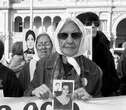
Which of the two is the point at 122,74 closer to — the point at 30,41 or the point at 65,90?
the point at 30,41

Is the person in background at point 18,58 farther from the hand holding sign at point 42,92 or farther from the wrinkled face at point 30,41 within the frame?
the hand holding sign at point 42,92

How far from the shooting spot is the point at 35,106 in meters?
3.56

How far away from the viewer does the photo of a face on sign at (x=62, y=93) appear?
11.1ft

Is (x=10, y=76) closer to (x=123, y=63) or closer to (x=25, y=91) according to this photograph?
(x=25, y=91)

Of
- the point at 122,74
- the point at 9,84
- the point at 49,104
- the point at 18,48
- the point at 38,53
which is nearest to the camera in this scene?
the point at 49,104

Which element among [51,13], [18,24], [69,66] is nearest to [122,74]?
[69,66]

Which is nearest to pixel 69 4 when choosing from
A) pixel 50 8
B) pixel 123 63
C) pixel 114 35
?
pixel 50 8

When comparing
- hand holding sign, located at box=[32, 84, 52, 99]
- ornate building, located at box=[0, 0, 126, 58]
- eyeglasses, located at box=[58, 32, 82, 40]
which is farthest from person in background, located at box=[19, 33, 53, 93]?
ornate building, located at box=[0, 0, 126, 58]

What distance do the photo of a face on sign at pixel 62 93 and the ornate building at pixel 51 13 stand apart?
34266mm

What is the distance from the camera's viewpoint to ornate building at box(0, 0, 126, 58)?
125 ft

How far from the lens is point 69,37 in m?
3.54

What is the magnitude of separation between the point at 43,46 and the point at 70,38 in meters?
1.41

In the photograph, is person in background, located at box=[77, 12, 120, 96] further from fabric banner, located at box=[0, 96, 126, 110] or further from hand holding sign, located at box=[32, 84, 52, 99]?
hand holding sign, located at box=[32, 84, 52, 99]

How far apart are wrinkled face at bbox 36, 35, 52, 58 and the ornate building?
3263 cm
